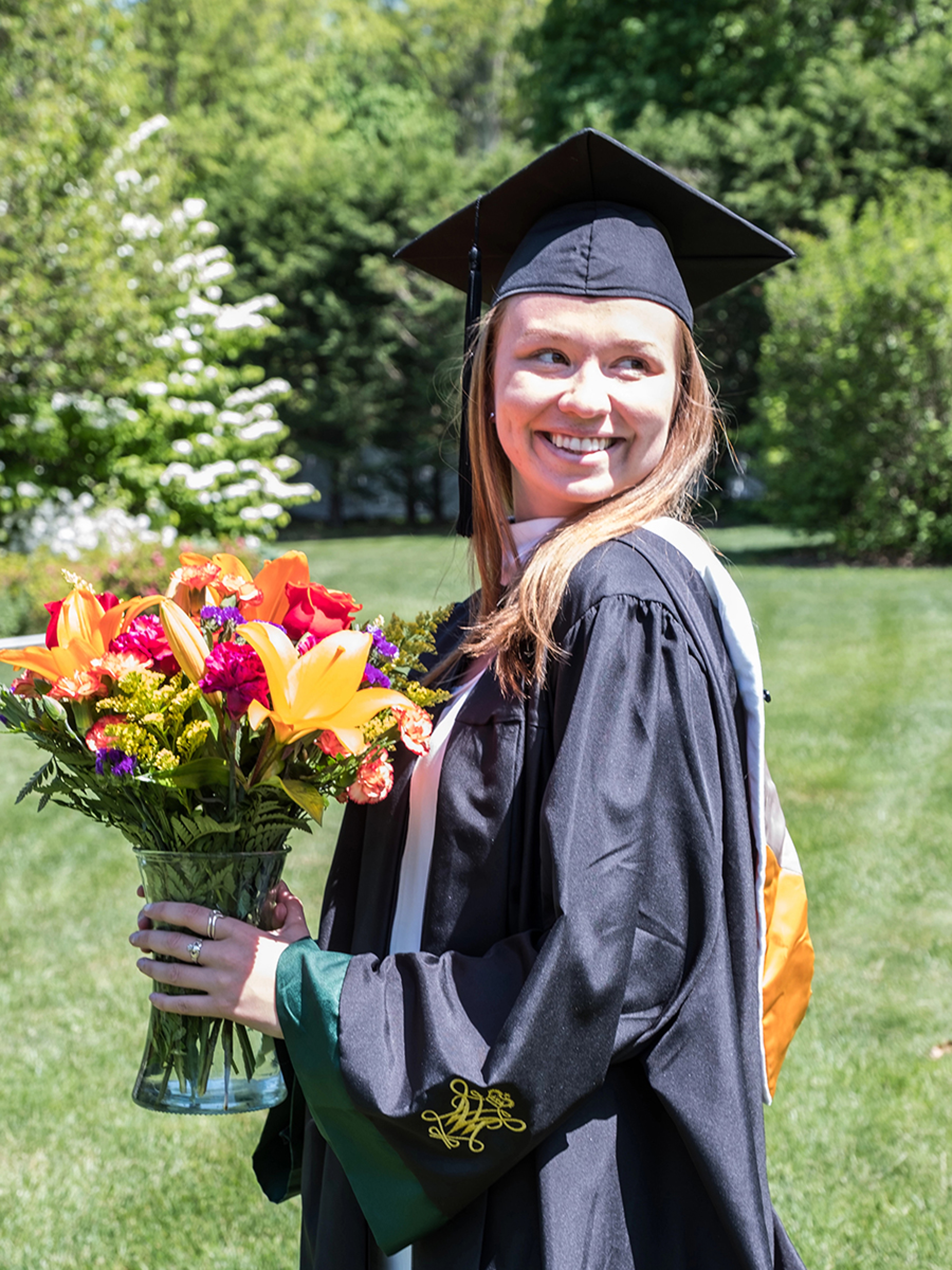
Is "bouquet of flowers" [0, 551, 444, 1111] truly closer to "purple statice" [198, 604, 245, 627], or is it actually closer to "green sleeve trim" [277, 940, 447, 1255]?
"purple statice" [198, 604, 245, 627]

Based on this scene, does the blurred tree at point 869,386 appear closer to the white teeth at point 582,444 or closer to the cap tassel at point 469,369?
the cap tassel at point 469,369

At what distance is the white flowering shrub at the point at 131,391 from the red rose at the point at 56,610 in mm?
9819

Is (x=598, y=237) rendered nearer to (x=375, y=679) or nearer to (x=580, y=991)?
(x=375, y=679)

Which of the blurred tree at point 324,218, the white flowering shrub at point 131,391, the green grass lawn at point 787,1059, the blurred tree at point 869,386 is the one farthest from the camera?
the blurred tree at point 324,218

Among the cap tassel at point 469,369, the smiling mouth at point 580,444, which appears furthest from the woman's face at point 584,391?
the cap tassel at point 469,369

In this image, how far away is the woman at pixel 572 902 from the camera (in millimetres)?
1318

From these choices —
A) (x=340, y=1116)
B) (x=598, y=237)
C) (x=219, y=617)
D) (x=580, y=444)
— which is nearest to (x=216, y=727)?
(x=219, y=617)

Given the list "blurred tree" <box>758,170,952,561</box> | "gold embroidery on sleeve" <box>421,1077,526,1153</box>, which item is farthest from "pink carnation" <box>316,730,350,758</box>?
"blurred tree" <box>758,170,952,561</box>

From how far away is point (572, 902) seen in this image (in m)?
1.29

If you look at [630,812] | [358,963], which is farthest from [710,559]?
[358,963]

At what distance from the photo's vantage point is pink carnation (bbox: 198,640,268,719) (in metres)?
1.39

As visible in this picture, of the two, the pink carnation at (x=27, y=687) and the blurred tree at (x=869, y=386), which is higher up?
the blurred tree at (x=869, y=386)

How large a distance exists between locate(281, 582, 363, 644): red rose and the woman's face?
336 mm

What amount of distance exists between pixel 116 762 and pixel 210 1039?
46cm
